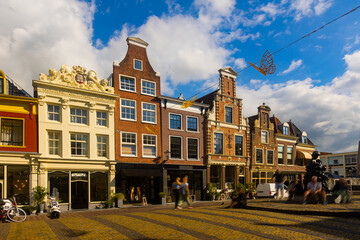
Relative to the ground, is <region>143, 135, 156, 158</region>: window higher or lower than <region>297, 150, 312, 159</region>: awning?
higher

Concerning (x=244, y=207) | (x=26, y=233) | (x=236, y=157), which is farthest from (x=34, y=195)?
(x=236, y=157)

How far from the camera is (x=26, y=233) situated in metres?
9.49

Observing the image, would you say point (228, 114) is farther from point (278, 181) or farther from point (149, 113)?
point (278, 181)

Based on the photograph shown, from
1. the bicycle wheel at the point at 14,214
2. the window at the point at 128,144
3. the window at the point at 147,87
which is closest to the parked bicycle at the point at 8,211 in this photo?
the bicycle wheel at the point at 14,214

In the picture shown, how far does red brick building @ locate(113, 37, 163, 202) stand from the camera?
80.9ft

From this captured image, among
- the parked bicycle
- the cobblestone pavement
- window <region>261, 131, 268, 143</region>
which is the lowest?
the parked bicycle

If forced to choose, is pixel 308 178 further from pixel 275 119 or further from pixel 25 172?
pixel 275 119

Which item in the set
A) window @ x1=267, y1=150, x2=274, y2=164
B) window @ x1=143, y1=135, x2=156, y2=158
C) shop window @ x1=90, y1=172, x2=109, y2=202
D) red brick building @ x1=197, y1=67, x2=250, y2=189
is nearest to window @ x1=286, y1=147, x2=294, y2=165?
window @ x1=267, y1=150, x2=274, y2=164

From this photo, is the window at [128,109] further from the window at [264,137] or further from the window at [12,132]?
the window at [264,137]

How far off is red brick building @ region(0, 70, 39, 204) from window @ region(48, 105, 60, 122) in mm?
1159

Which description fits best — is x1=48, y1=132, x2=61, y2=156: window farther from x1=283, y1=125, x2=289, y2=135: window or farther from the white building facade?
x1=283, y1=125, x2=289, y2=135: window

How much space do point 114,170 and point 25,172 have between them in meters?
6.42

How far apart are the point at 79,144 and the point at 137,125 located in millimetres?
5206

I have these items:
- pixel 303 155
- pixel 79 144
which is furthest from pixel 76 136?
pixel 303 155
